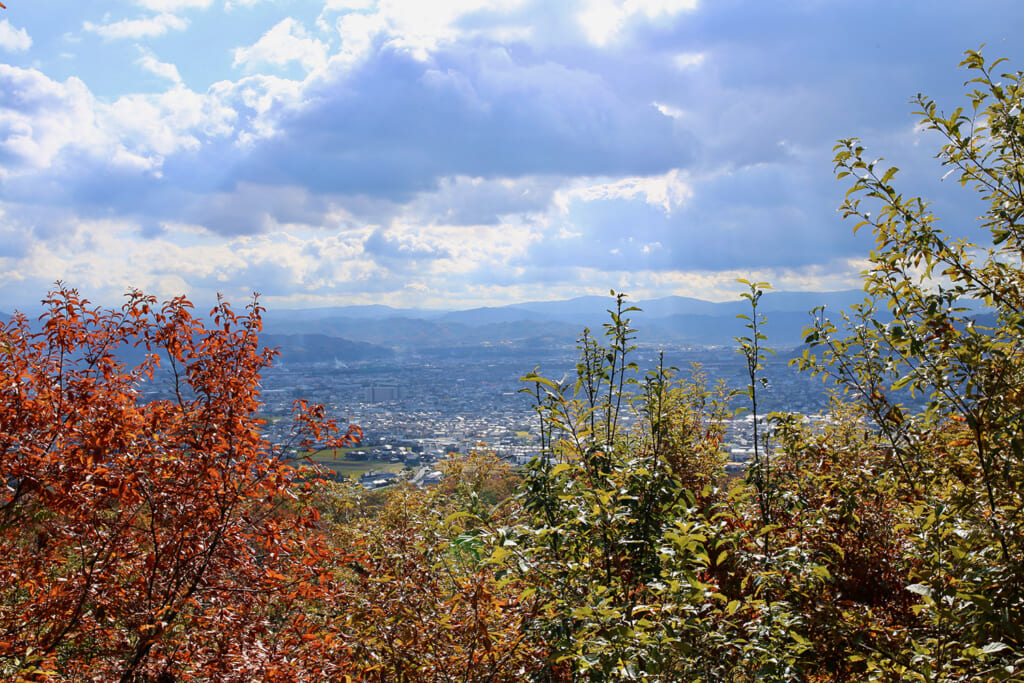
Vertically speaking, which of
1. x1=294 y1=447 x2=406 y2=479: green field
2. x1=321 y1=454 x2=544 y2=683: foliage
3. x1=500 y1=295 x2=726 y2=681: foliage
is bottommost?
x1=294 y1=447 x2=406 y2=479: green field

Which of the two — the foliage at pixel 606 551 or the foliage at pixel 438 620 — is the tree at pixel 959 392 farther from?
the foliage at pixel 438 620

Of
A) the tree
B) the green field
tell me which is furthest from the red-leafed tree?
the green field

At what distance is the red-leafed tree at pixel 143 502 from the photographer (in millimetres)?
4012

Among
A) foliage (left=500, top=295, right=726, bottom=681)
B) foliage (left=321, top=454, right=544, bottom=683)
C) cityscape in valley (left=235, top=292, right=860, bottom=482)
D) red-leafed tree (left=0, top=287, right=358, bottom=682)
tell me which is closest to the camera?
foliage (left=500, top=295, right=726, bottom=681)

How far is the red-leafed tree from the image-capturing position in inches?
158

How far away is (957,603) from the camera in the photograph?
2.36 m

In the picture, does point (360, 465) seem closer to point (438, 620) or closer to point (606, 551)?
point (438, 620)

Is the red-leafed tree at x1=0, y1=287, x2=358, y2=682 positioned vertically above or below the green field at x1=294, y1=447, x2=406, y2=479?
above

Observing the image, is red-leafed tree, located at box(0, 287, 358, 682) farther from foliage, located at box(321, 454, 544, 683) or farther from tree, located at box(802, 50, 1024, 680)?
tree, located at box(802, 50, 1024, 680)

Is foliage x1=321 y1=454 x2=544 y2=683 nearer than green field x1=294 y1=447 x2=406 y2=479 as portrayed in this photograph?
Yes

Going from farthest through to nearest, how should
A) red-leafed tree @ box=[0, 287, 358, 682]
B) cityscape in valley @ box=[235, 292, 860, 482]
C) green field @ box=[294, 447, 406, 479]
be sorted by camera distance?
green field @ box=[294, 447, 406, 479] < cityscape in valley @ box=[235, 292, 860, 482] < red-leafed tree @ box=[0, 287, 358, 682]

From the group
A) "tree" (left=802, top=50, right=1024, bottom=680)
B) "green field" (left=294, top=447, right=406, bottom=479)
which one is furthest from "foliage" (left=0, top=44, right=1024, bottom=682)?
"green field" (left=294, top=447, right=406, bottom=479)

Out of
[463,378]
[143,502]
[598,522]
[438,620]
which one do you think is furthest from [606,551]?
[463,378]

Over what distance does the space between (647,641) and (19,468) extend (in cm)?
442
